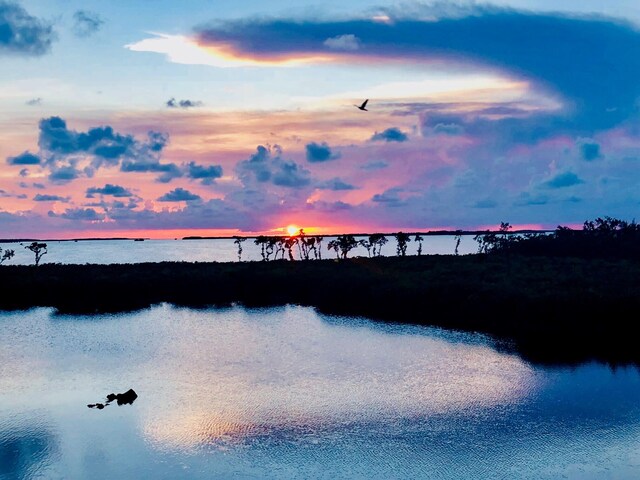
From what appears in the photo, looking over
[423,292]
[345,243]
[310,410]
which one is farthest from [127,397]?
[345,243]

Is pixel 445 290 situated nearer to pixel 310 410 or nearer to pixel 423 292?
pixel 423 292

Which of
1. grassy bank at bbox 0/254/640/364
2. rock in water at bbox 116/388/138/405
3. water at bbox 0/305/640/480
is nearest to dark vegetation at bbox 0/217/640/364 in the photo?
grassy bank at bbox 0/254/640/364

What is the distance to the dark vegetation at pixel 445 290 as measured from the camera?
66312mm

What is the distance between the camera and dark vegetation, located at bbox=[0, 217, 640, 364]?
66312 millimetres

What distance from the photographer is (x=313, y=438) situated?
37.6 meters

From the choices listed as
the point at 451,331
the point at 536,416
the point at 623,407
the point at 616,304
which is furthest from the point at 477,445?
the point at 616,304

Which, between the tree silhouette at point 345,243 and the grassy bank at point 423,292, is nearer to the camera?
the grassy bank at point 423,292

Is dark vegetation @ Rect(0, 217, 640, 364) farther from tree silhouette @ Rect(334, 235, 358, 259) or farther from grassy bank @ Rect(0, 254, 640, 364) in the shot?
tree silhouette @ Rect(334, 235, 358, 259)

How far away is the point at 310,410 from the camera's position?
43.0 m

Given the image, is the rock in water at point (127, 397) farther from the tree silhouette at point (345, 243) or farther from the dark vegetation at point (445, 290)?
the tree silhouette at point (345, 243)

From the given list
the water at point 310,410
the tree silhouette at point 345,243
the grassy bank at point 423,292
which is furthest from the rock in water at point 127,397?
the tree silhouette at point 345,243

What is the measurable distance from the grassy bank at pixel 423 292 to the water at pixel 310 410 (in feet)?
25.7

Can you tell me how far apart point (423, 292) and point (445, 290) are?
3.23m

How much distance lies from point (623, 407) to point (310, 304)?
57166 mm
